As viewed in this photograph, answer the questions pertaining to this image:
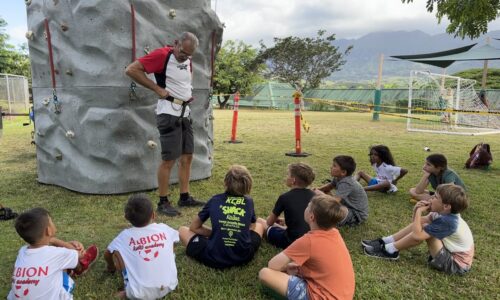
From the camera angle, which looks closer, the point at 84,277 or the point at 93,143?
the point at 84,277

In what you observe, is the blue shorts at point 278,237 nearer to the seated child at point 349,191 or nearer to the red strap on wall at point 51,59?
the seated child at point 349,191

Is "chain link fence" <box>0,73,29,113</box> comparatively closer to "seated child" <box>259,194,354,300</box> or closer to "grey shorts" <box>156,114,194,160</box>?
"grey shorts" <box>156,114,194,160</box>

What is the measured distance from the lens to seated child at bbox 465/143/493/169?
7305 mm

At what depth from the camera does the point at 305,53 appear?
46156 millimetres

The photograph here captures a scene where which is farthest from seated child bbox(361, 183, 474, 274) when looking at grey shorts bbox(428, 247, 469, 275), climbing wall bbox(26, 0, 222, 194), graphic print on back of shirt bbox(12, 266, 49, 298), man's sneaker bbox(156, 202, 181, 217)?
climbing wall bbox(26, 0, 222, 194)

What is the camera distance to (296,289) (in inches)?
98.0

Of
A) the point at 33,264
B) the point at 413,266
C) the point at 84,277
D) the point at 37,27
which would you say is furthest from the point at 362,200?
the point at 37,27

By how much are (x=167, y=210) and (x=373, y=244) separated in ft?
7.59

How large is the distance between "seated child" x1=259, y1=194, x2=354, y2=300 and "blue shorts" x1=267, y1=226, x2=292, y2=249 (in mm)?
817

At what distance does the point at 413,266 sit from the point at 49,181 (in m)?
5.06

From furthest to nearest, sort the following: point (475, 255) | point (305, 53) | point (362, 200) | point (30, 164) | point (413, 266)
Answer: point (305, 53) → point (30, 164) → point (362, 200) → point (475, 255) → point (413, 266)

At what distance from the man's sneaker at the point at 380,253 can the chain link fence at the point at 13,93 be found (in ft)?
63.1

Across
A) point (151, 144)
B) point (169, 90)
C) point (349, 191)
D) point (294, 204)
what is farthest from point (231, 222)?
point (151, 144)

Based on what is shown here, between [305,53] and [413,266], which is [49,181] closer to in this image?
[413,266]
